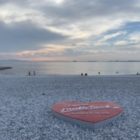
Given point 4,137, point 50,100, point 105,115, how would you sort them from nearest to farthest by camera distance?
point 4,137, point 105,115, point 50,100

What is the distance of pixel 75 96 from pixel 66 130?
6.08 metres

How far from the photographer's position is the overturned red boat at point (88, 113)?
8.09 m

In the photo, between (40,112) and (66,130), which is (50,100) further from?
(66,130)

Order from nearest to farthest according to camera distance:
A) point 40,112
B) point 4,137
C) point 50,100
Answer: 1. point 4,137
2. point 40,112
3. point 50,100

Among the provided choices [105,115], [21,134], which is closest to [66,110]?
[105,115]

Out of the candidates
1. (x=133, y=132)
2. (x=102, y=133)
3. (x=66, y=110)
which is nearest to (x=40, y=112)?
(x=66, y=110)

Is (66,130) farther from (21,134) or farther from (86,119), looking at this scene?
(21,134)

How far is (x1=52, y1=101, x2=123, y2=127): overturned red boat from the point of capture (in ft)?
26.6

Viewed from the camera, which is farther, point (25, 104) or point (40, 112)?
point (25, 104)

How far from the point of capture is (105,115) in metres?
8.52

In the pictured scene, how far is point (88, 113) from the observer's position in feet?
28.2

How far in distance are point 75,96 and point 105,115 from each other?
535 centimetres

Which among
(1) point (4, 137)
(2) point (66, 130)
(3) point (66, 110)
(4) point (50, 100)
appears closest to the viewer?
(1) point (4, 137)

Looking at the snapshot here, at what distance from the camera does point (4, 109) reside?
34.4 ft
